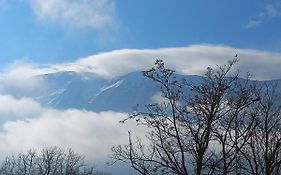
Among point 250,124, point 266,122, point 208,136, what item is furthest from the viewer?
point 266,122

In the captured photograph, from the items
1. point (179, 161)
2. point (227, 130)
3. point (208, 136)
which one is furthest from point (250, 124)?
point (179, 161)

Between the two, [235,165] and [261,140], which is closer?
[235,165]

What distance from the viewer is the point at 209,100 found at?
1459cm

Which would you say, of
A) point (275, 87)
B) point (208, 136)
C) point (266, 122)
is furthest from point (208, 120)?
point (275, 87)

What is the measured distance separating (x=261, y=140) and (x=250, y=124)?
434 centimetres

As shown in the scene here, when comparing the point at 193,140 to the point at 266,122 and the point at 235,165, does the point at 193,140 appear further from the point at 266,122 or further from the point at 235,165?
the point at 266,122

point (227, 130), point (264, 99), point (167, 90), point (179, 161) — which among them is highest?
point (264, 99)

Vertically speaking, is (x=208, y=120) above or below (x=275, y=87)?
below

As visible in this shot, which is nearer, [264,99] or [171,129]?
[171,129]

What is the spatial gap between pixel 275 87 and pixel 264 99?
3.07 feet

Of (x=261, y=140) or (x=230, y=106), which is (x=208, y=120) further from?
(x=261, y=140)

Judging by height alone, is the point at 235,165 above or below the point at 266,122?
below

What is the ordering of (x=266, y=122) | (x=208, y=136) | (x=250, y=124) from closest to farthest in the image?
(x=208, y=136) < (x=250, y=124) < (x=266, y=122)

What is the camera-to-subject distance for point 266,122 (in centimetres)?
1905
